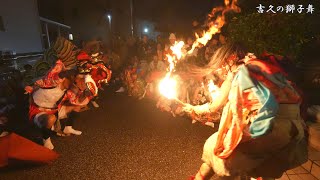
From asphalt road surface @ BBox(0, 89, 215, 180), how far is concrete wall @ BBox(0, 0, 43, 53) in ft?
25.3

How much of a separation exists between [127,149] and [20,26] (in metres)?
11.6

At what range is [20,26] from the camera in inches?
527

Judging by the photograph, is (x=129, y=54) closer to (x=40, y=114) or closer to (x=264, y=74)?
(x=40, y=114)

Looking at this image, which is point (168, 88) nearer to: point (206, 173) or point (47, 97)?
point (206, 173)

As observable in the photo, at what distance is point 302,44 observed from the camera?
6047 millimetres

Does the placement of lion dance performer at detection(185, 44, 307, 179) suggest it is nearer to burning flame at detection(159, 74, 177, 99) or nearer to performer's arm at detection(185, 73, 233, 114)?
performer's arm at detection(185, 73, 233, 114)

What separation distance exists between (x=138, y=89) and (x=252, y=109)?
23.4ft

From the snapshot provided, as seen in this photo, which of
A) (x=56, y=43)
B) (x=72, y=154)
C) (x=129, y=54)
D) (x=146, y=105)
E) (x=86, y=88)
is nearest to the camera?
(x=72, y=154)

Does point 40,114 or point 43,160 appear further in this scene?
point 40,114

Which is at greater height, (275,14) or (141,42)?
(275,14)

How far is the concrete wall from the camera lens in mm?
12195

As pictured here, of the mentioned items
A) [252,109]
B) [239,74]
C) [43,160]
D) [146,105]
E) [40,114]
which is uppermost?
[239,74]

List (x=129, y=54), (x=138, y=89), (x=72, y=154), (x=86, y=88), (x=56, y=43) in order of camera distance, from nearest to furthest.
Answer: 1. (x=72, y=154)
2. (x=56, y=43)
3. (x=86, y=88)
4. (x=138, y=89)
5. (x=129, y=54)

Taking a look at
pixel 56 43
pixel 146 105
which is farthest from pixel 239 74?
pixel 146 105
